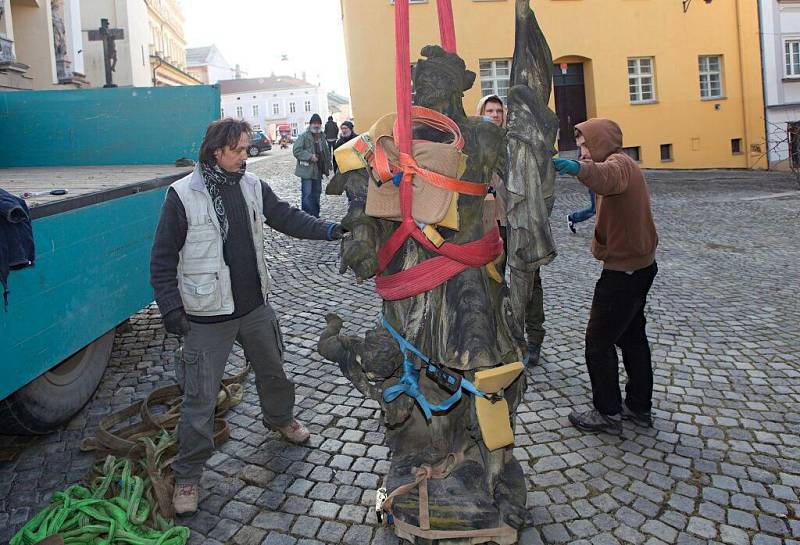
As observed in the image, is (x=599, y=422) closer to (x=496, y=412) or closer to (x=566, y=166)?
(x=496, y=412)

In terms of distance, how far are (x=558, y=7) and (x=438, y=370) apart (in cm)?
1808

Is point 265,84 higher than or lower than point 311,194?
higher

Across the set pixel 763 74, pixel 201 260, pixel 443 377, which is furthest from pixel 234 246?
pixel 763 74

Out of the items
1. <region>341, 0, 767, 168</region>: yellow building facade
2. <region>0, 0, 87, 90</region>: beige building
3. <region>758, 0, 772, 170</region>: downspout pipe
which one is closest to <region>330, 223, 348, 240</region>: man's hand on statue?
<region>0, 0, 87, 90</region>: beige building

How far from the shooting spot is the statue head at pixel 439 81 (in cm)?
267

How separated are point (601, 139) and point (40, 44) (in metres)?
13.8

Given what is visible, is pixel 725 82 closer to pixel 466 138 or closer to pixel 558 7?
pixel 558 7

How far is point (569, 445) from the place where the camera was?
3.68 m

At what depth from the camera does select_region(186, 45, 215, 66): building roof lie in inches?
3226

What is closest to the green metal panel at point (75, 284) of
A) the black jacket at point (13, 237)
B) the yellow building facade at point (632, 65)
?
the black jacket at point (13, 237)

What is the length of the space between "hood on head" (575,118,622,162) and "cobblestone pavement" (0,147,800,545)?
155cm

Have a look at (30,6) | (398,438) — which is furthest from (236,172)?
(30,6)

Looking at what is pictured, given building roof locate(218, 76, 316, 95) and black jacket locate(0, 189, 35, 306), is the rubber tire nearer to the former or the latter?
black jacket locate(0, 189, 35, 306)

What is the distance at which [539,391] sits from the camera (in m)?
4.41
